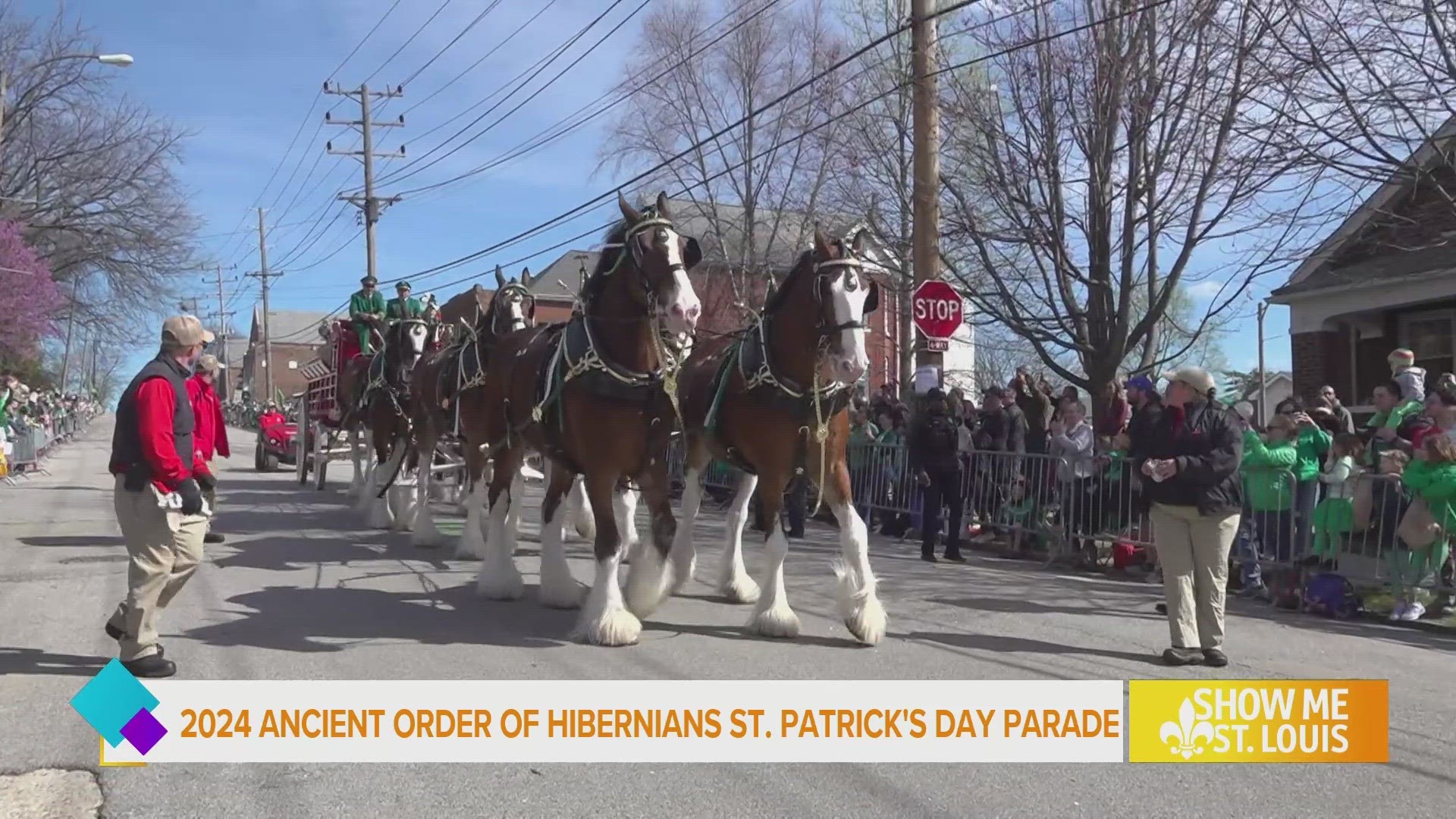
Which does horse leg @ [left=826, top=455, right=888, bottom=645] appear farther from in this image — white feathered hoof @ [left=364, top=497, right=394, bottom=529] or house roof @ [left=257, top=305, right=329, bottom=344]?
house roof @ [left=257, top=305, right=329, bottom=344]

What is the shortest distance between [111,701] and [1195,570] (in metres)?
5.56

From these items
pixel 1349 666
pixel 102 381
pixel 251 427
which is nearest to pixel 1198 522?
pixel 1349 666

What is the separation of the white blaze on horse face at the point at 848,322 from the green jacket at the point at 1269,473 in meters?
4.22

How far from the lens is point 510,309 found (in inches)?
414

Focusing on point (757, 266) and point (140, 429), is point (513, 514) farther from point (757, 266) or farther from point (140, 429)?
point (757, 266)

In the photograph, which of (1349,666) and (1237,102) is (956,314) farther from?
(1349,666)

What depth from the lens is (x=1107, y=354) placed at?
12734mm

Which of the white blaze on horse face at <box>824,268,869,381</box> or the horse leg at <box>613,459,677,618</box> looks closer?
the white blaze on horse face at <box>824,268,869,381</box>

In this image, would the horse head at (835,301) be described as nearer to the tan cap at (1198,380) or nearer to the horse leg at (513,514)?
the tan cap at (1198,380)

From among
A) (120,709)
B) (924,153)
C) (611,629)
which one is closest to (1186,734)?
(611,629)

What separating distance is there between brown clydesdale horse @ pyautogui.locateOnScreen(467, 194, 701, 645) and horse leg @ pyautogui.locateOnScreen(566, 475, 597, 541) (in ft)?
9.08

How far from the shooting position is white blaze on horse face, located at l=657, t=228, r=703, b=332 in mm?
6270

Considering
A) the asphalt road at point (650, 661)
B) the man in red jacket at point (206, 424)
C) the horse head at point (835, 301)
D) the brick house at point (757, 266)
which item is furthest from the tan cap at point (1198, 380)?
the brick house at point (757, 266)

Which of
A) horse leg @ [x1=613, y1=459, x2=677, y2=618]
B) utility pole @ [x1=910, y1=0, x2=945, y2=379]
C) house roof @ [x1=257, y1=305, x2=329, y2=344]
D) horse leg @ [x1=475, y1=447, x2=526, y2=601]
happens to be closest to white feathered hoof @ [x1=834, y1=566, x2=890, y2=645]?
horse leg @ [x1=613, y1=459, x2=677, y2=618]
